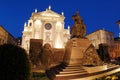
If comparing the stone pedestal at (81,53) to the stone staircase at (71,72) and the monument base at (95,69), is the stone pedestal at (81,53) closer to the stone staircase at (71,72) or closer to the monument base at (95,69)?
the monument base at (95,69)

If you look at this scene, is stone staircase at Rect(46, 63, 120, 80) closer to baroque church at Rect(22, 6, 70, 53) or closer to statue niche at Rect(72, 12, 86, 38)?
statue niche at Rect(72, 12, 86, 38)

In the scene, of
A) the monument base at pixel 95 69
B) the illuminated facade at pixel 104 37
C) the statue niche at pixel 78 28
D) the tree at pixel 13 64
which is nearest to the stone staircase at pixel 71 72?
the monument base at pixel 95 69

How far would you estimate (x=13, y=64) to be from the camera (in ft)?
26.5

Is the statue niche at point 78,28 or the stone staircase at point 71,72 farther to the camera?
the statue niche at point 78,28

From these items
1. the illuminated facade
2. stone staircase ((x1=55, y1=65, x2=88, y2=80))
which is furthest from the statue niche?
the illuminated facade

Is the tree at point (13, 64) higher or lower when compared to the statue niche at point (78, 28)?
lower

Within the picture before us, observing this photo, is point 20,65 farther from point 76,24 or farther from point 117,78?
point 76,24

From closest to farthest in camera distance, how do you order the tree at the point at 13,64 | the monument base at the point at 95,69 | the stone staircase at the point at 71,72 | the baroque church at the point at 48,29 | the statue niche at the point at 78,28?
the tree at the point at 13,64 → the stone staircase at the point at 71,72 → the monument base at the point at 95,69 → the statue niche at the point at 78,28 → the baroque church at the point at 48,29

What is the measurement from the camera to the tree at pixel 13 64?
7.92 metres

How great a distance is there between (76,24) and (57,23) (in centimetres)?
4673

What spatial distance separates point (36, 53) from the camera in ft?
65.8

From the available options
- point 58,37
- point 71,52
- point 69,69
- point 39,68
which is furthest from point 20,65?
point 58,37

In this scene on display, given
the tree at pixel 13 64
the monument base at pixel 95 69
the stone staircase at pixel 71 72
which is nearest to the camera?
the tree at pixel 13 64

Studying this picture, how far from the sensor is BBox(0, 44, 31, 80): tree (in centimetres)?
792
